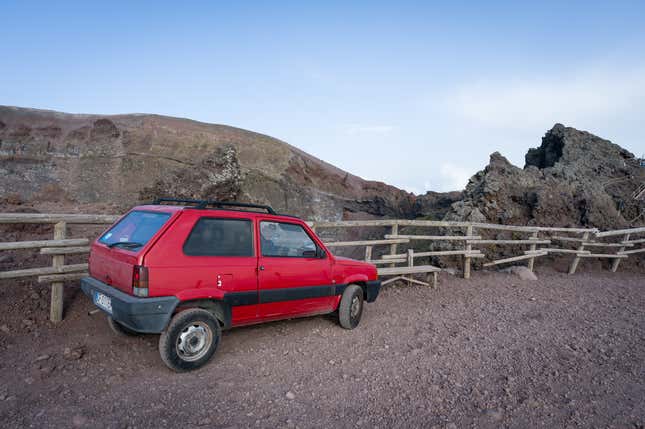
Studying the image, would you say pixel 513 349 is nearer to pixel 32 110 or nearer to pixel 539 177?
pixel 539 177

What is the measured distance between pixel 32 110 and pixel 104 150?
4.22 meters

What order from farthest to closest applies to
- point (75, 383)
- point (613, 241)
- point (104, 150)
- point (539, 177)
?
1. point (104, 150)
2. point (539, 177)
3. point (613, 241)
4. point (75, 383)

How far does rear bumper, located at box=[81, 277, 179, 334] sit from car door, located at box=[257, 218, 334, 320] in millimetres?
1067

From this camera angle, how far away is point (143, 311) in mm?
3500

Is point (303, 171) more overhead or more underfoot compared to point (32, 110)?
Answer: more underfoot

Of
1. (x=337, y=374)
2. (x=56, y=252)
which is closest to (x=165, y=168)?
(x=56, y=252)

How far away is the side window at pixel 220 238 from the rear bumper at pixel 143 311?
52 cm

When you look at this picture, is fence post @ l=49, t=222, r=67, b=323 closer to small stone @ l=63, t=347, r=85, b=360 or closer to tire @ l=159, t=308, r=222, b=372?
small stone @ l=63, t=347, r=85, b=360

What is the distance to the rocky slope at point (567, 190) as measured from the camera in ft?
39.5

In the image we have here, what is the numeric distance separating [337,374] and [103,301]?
243cm

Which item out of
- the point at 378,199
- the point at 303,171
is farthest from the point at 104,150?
the point at 378,199

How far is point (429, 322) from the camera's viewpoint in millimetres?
6012

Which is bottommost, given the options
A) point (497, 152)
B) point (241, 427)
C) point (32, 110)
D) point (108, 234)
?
point (241, 427)

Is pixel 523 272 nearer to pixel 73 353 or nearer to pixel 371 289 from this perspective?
pixel 371 289
